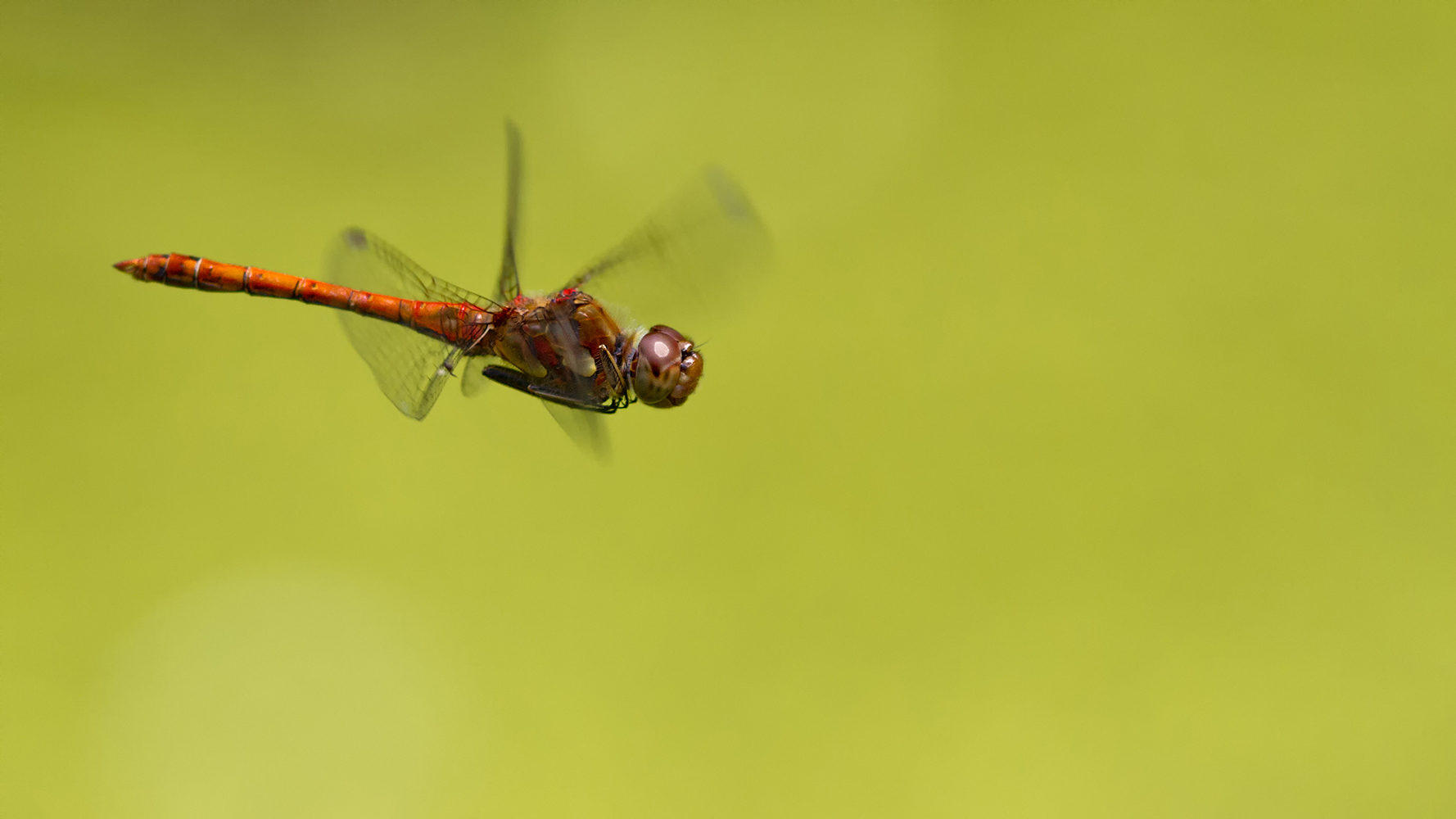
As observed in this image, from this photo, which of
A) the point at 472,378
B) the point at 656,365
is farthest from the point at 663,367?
the point at 472,378

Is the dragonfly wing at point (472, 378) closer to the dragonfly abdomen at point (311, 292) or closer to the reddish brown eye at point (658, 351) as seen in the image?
the dragonfly abdomen at point (311, 292)

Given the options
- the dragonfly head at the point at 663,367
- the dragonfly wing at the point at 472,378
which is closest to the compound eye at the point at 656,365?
the dragonfly head at the point at 663,367

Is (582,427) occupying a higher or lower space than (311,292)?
lower

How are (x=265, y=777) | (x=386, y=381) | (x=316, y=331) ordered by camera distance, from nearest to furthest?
(x=386, y=381) < (x=265, y=777) < (x=316, y=331)

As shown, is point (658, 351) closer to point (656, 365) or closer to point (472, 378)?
point (656, 365)

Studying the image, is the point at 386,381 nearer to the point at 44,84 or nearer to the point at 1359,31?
the point at 44,84

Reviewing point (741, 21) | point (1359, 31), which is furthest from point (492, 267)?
point (1359, 31)
